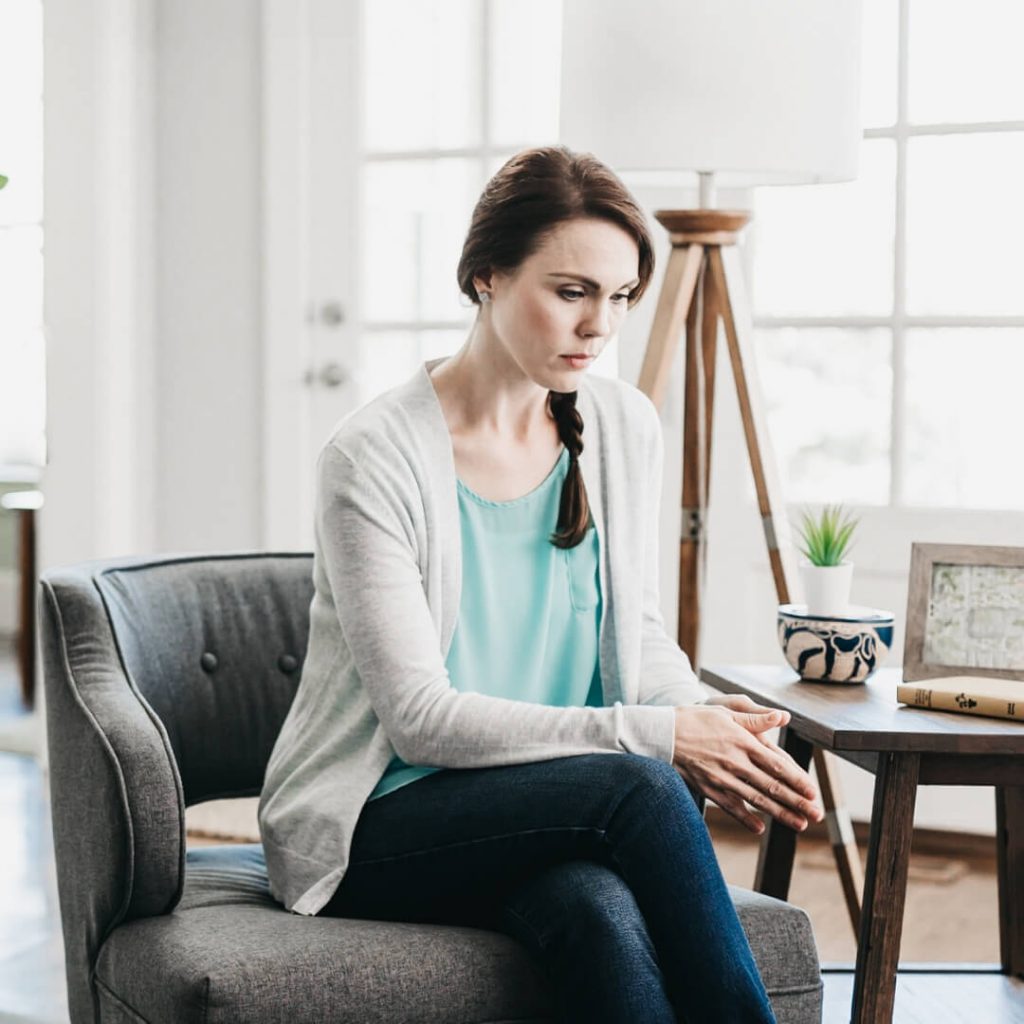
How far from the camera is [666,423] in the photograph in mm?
3330

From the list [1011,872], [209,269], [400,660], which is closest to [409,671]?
[400,660]

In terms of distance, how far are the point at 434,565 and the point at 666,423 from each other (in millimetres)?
1753

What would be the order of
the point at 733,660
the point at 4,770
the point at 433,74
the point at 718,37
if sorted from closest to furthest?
the point at 718,37 → the point at 733,660 → the point at 433,74 → the point at 4,770

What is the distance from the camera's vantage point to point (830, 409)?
10.7ft

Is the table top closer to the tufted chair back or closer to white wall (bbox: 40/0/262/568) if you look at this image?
the tufted chair back

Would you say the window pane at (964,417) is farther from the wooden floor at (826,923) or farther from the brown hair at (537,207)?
the brown hair at (537,207)

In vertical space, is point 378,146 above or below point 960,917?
above

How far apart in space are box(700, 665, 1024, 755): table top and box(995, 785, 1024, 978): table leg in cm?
26

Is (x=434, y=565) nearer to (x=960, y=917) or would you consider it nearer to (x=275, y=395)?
(x=960, y=917)

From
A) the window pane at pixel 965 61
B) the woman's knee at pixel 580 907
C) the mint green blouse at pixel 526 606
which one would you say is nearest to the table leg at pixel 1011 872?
the mint green blouse at pixel 526 606

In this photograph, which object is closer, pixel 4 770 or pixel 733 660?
pixel 733 660

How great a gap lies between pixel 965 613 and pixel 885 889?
0.38 metres

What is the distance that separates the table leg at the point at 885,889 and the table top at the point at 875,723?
3 cm

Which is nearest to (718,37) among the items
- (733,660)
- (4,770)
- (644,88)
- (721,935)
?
(644,88)
